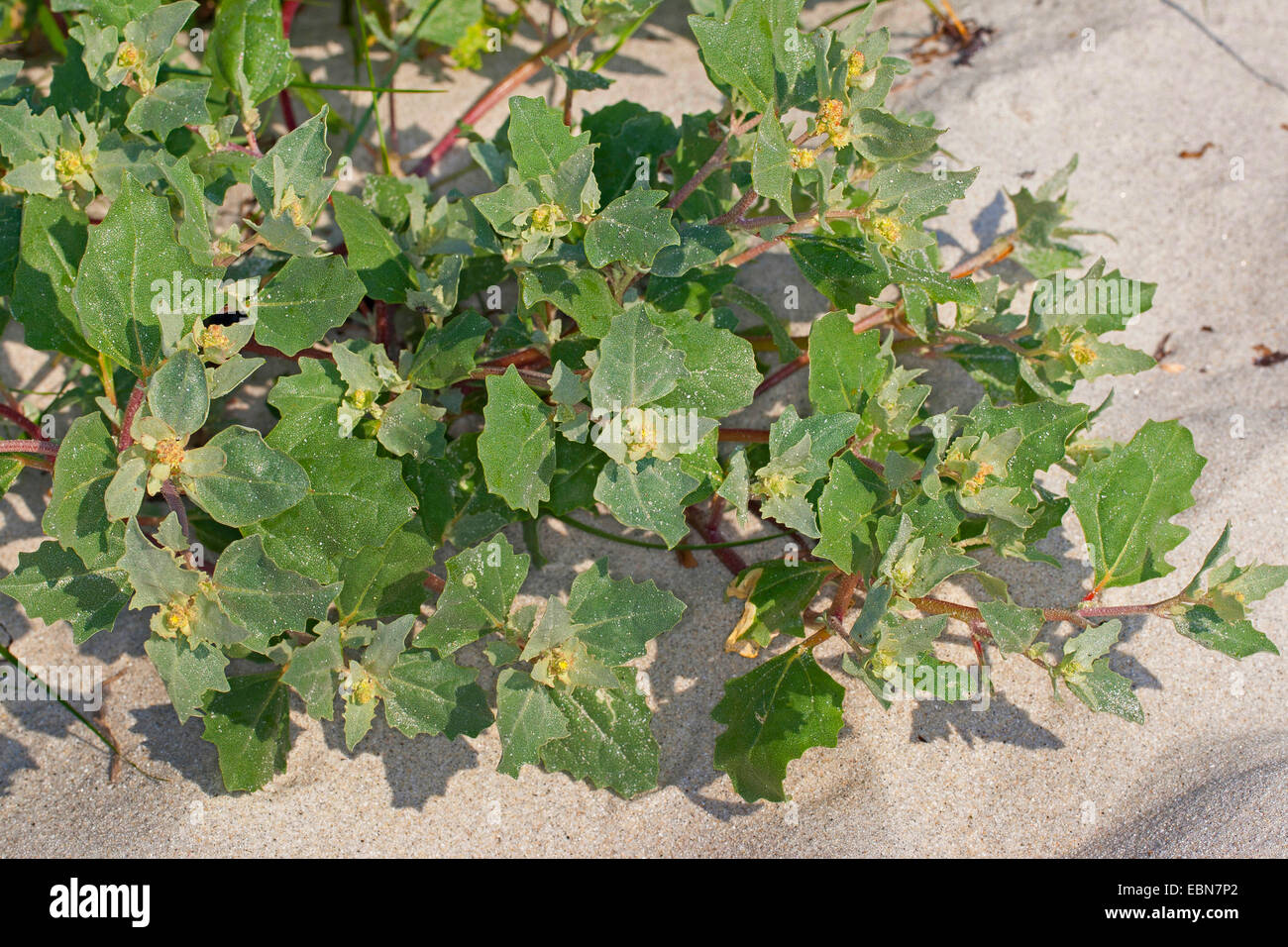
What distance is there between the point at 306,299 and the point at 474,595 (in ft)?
2.69

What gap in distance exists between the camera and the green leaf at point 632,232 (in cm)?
231

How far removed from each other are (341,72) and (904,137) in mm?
2324

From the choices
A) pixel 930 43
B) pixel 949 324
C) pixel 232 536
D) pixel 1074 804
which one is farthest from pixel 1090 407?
pixel 232 536

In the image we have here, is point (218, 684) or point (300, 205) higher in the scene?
point (300, 205)

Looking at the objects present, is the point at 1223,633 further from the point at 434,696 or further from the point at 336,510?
the point at 336,510

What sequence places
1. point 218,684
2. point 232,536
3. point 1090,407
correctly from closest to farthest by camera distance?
1. point 218,684
2. point 232,536
3. point 1090,407

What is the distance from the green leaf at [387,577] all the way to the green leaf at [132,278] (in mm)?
673

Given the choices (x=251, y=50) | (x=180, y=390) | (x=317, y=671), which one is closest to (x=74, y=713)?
(x=317, y=671)

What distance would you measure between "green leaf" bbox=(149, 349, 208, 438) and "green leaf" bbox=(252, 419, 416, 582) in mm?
253

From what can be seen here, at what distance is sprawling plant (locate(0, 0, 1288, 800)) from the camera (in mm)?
2328

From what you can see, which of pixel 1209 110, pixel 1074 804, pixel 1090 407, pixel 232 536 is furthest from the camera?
pixel 1209 110

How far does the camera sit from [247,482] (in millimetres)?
2266

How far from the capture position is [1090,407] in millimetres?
3215

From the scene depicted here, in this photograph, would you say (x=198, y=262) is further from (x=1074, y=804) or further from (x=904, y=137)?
(x=1074, y=804)
